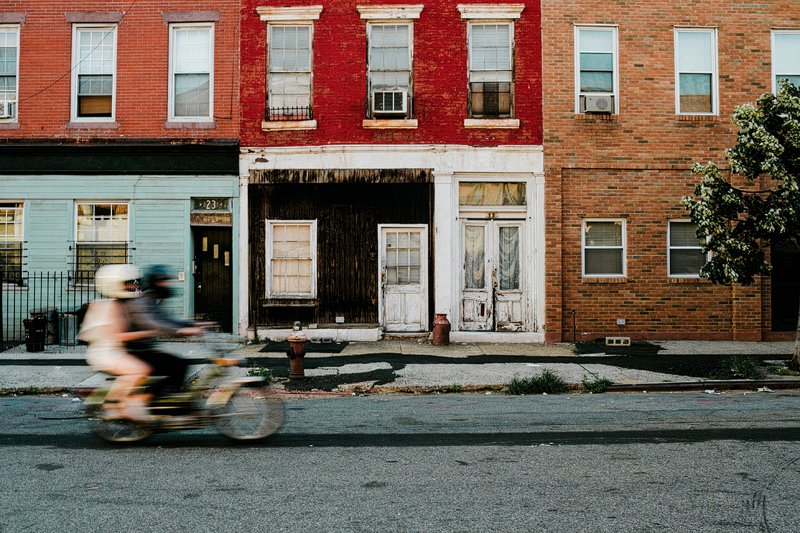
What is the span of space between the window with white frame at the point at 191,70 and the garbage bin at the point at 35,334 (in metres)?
5.33

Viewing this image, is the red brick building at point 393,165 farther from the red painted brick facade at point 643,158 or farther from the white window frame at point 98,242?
the white window frame at point 98,242

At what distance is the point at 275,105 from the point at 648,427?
36.4 ft

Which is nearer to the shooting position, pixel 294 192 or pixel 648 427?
pixel 648 427

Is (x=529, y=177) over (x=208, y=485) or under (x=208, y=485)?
over

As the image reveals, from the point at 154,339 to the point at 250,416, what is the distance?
47.3 inches

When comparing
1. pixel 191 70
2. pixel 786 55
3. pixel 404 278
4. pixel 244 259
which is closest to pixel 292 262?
pixel 244 259

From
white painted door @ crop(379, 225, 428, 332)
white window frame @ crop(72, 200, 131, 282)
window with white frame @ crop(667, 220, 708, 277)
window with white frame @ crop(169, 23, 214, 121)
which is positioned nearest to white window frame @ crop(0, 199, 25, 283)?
white window frame @ crop(72, 200, 131, 282)

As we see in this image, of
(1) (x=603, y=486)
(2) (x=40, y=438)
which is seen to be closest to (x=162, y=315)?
(2) (x=40, y=438)

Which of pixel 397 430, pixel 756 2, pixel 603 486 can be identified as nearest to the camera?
pixel 603 486

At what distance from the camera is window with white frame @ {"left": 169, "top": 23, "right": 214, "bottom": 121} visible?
51.2ft

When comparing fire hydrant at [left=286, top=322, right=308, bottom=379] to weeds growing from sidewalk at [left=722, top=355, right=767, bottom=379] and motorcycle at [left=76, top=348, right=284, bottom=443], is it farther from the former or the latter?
weeds growing from sidewalk at [left=722, top=355, right=767, bottom=379]

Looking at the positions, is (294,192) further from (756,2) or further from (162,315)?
(756,2)

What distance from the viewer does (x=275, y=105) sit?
51.1 ft

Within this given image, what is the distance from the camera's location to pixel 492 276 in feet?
50.9
